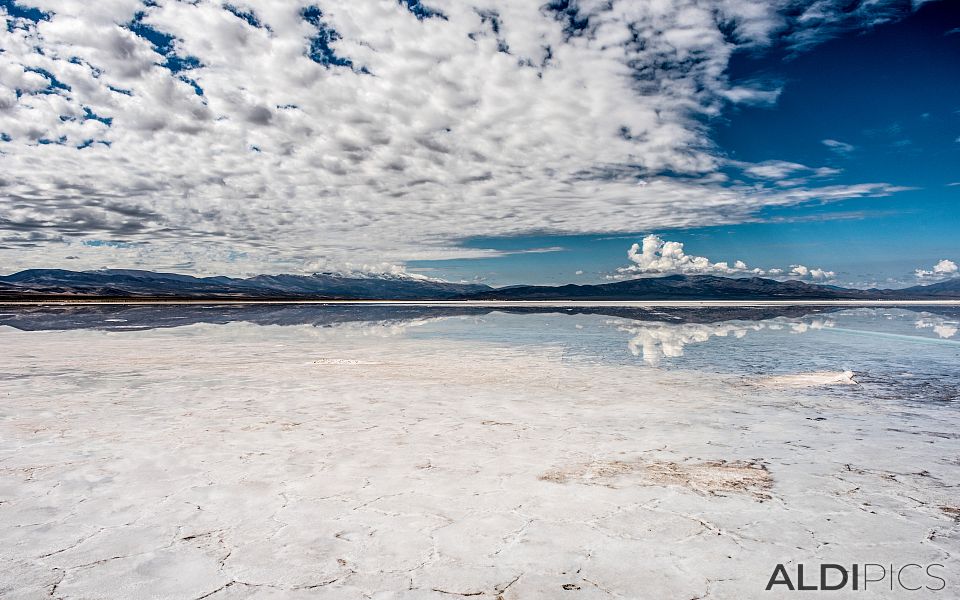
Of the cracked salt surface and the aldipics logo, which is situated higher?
the cracked salt surface

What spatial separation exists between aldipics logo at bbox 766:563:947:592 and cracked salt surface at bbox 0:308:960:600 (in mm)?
74

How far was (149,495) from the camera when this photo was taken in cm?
482

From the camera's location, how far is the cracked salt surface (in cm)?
351

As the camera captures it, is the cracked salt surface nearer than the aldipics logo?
No

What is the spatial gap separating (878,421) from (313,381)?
385 inches

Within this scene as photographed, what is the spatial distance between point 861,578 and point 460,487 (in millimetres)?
3092

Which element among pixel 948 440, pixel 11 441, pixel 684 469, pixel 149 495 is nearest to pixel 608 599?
pixel 684 469

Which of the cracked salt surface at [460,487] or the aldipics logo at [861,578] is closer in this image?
the aldipics logo at [861,578]

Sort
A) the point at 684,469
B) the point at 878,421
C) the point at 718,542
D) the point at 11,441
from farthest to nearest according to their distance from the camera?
the point at 878,421, the point at 11,441, the point at 684,469, the point at 718,542

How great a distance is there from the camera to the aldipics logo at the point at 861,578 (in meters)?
3.38

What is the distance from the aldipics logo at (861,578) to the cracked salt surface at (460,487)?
0.07m

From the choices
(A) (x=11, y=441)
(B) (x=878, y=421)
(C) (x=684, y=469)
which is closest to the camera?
(C) (x=684, y=469)

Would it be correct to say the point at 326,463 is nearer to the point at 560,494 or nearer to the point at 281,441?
the point at 281,441

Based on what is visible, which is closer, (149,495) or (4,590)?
(4,590)
